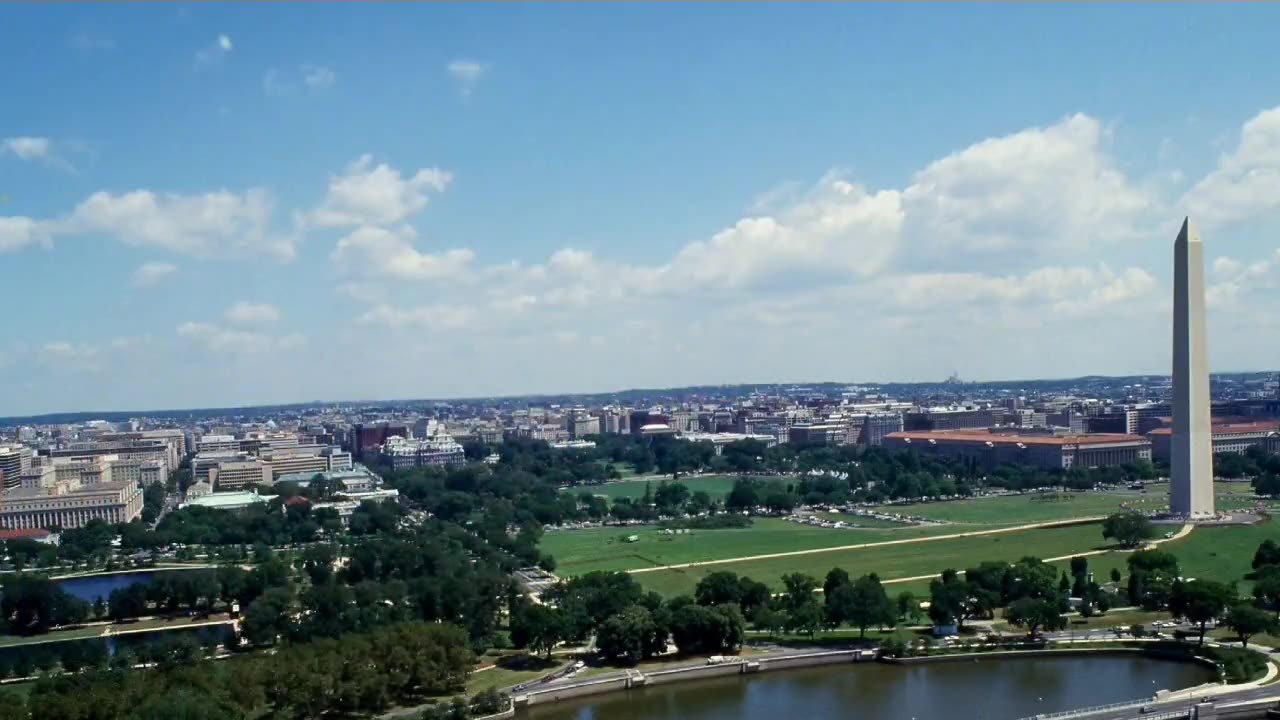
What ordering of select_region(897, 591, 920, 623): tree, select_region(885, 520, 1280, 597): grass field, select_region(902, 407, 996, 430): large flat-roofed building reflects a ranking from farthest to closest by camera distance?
select_region(902, 407, 996, 430): large flat-roofed building
select_region(885, 520, 1280, 597): grass field
select_region(897, 591, 920, 623): tree

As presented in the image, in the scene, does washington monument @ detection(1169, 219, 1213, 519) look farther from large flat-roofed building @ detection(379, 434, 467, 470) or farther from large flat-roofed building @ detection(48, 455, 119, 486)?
large flat-roofed building @ detection(48, 455, 119, 486)

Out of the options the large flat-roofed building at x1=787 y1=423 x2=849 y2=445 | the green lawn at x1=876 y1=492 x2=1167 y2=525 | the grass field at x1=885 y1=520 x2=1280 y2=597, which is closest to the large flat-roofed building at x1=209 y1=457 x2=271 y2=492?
the large flat-roofed building at x1=787 y1=423 x2=849 y2=445

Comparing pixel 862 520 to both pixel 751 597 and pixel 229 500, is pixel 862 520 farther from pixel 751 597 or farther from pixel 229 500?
pixel 229 500

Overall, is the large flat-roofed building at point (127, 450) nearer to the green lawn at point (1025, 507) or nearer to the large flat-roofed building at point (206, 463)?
the large flat-roofed building at point (206, 463)

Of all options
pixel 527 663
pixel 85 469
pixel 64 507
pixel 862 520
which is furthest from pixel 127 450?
pixel 527 663

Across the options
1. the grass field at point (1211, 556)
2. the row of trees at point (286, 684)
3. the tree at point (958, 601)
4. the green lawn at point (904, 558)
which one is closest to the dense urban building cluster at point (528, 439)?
the green lawn at point (904, 558)

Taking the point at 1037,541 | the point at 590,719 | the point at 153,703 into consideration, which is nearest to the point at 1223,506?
the point at 1037,541

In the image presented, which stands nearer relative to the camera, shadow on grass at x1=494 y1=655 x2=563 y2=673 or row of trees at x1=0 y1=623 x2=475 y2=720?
row of trees at x1=0 y1=623 x2=475 y2=720
